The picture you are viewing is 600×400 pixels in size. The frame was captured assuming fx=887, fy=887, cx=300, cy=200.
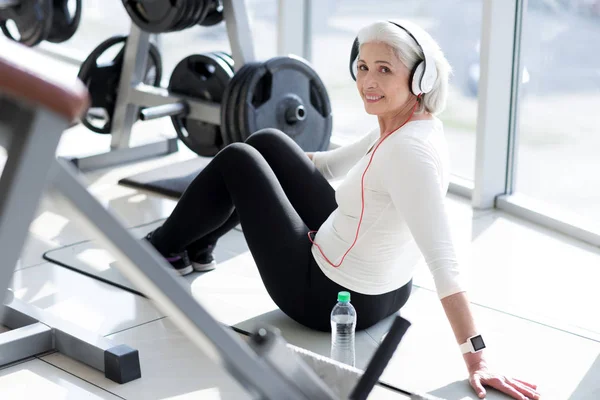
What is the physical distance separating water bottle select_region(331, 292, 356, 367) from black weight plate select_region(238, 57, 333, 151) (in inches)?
45.3

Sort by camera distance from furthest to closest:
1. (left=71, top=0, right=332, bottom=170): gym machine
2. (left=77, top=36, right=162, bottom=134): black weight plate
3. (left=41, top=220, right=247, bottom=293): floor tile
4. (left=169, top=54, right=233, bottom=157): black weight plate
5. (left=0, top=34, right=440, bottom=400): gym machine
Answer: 1. (left=77, top=36, right=162, bottom=134): black weight plate
2. (left=169, top=54, right=233, bottom=157): black weight plate
3. (left=71, top=0, right=332, bottom=170): gym machine
4. (left=41, top=220, right=247, bottom=293): floor tile
5. (left=0, top=34, right=440, bottom=400): gym machine

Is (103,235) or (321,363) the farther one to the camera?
(321,363)

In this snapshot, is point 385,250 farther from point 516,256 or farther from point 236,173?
point 516,256

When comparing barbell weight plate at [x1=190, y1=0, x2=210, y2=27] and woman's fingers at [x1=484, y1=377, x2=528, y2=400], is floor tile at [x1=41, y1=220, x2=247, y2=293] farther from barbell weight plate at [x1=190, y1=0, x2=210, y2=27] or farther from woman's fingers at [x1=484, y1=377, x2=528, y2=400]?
woman's fingers at [x1=484, y1=377, x2=528, y2=400]

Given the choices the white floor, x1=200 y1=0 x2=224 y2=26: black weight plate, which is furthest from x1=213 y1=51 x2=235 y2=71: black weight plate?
the white floor

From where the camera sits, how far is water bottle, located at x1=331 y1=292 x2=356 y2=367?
6.45 feet

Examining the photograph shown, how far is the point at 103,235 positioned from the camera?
75 centimetres

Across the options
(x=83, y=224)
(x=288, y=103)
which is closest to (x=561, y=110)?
(x=288, y=103)

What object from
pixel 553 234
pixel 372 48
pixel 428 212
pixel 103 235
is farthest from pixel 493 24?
pixel 103 235

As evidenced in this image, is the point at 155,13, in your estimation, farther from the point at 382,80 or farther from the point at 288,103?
the point at 382,80

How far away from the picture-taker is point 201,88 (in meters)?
3.40

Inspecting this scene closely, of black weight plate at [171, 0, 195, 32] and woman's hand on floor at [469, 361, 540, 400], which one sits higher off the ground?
black weight plate at [171, 0, 195, 32]

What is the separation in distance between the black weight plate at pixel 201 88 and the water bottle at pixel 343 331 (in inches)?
58.4

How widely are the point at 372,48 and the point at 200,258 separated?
0.96m
